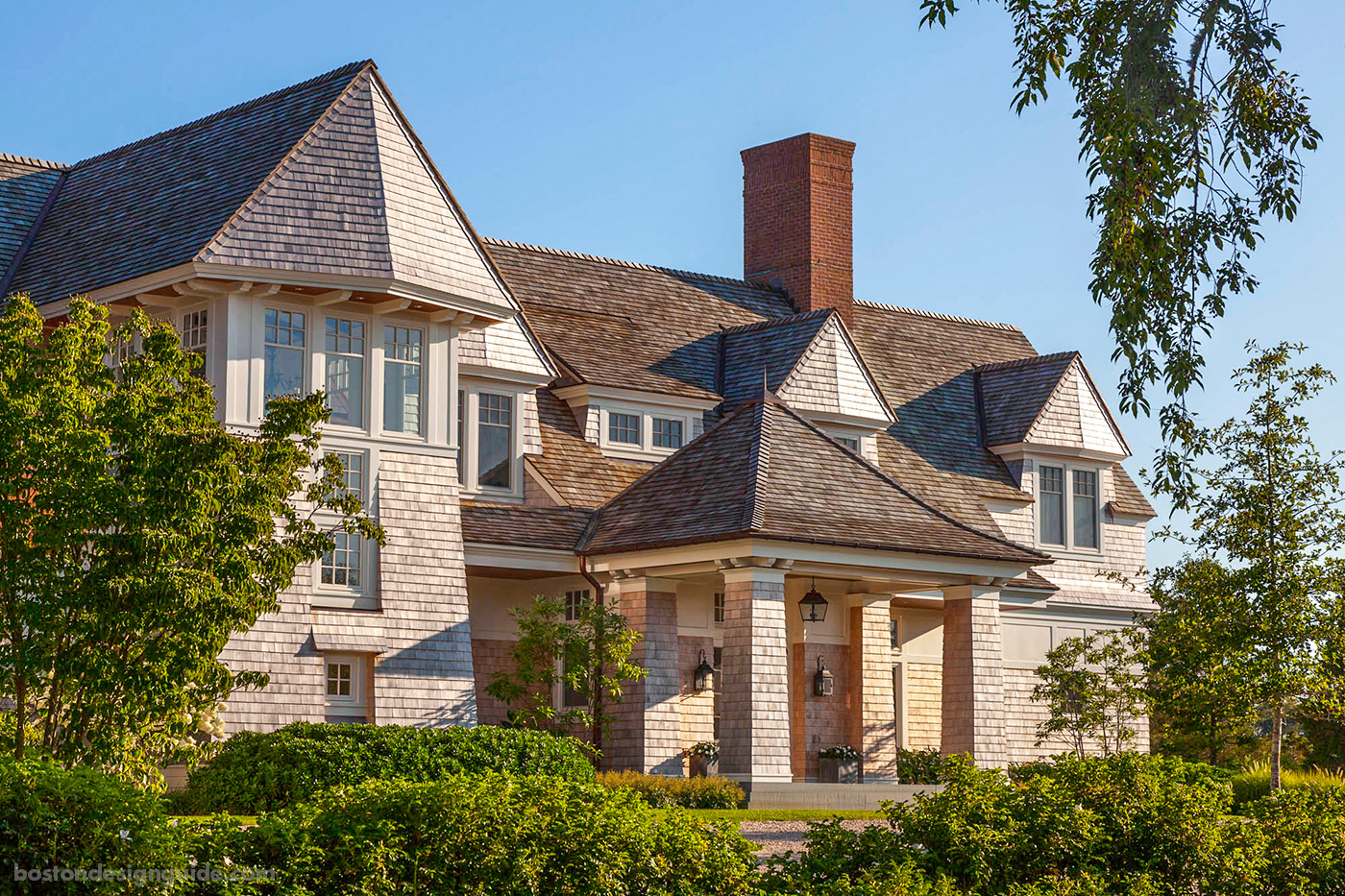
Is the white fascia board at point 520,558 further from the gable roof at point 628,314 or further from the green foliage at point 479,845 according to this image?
the green foliage at point 479,845

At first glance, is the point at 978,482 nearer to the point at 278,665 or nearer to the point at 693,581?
the point at 693,581

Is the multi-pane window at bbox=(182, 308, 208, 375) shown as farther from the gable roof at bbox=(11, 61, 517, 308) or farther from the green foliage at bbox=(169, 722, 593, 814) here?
the green foliage at bbox=(169, 722, 593, 814)

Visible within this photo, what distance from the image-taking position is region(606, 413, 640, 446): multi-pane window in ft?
102

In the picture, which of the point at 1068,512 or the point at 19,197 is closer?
the point at 19,197

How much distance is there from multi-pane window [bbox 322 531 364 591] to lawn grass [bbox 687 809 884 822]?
6157mm

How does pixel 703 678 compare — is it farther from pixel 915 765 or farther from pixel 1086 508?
pixel 1086 508

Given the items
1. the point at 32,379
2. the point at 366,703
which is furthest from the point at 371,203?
the point at 32,379

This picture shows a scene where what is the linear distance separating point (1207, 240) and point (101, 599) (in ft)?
35.0

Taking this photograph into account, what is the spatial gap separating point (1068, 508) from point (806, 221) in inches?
340

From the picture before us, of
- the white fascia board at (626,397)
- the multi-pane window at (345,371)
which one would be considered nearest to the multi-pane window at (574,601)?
the white fascia board at (626,397)

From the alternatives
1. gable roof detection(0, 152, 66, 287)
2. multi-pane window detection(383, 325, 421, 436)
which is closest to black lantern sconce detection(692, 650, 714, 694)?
multi-pane window detection(383, 325, 421, 436)

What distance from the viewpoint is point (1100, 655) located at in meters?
33.3

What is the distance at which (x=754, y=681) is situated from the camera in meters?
25.4

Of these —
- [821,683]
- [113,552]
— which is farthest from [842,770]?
[113,552]
